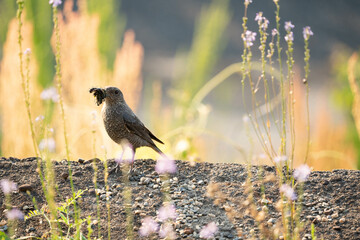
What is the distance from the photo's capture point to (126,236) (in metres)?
2.31

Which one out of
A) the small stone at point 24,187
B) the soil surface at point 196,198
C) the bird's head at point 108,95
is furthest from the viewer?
the bird's head at point 108,95

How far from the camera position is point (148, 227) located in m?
2.37

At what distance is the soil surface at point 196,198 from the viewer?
2.39 m

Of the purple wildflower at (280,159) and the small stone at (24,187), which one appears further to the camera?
the small stone at (24,187)

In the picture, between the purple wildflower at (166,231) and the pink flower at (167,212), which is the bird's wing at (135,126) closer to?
the pink flower at (167,212)

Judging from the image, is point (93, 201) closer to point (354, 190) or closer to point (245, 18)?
point (245, 18)

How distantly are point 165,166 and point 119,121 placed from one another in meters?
0.43

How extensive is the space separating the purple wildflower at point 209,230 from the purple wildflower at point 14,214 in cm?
101

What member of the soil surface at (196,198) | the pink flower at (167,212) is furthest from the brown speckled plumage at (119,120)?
the pink flower at (167,212)

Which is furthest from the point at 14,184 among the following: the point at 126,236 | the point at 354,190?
the point at 354,190

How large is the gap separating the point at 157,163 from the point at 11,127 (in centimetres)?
170

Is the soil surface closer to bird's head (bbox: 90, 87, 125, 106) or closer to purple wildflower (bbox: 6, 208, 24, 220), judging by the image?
purple wildflower (bbox: 6, 208, 24, 220)

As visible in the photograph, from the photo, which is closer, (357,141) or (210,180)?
(210,180)

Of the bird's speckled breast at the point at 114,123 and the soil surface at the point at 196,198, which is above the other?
the bird's speckled breast at the point at 114,123
